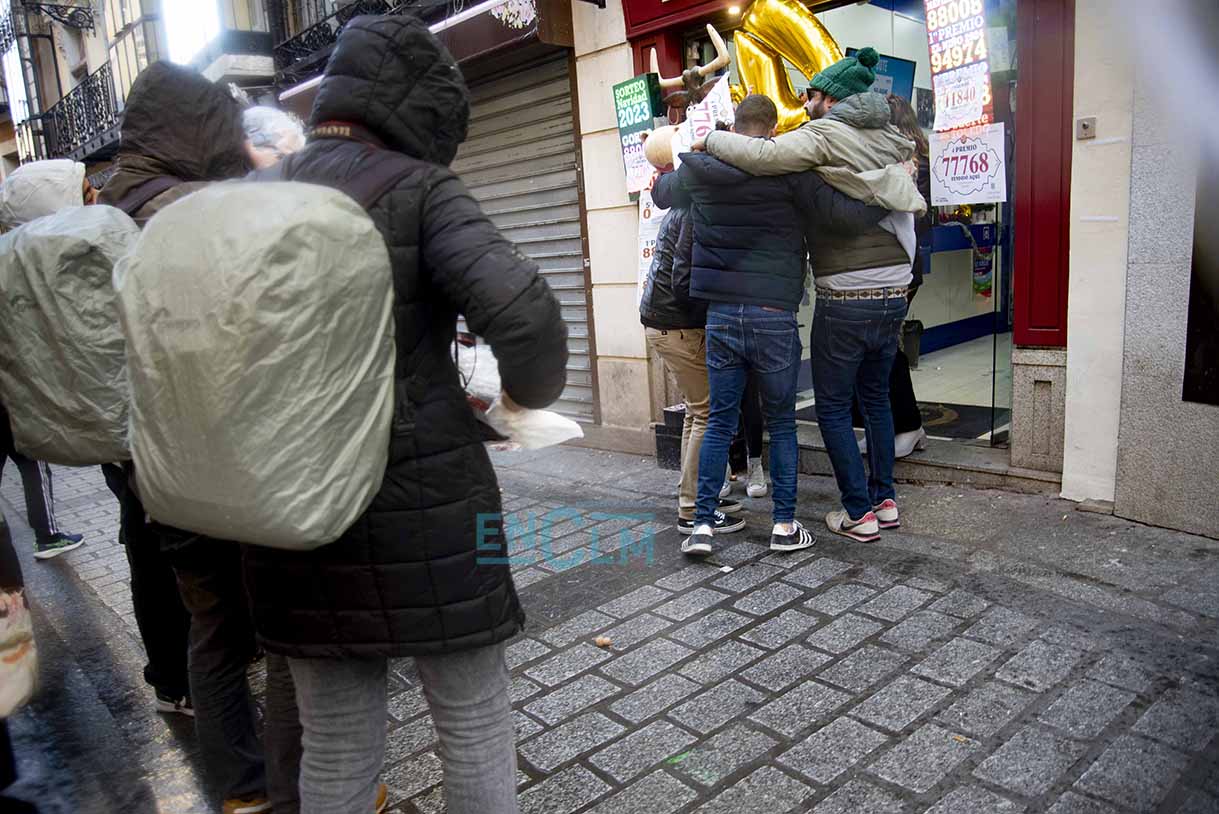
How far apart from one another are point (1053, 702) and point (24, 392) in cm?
312

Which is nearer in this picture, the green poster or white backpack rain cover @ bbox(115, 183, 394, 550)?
white backpack rain cover @ bbox(115, 183, 394, 550)

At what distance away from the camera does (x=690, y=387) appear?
4773 millimetres

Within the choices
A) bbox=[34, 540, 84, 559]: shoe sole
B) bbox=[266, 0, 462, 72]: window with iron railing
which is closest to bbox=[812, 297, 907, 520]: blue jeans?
bbox=[34, 540, 84, 559]: shoe sole

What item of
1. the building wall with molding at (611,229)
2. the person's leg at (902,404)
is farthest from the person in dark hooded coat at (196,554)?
the building wall with molding at (611,229)

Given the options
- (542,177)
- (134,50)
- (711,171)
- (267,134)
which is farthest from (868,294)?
(134,50)

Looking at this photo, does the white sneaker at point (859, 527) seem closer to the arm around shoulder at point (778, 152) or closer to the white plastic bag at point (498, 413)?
the arm around shoulder at point (778, 152)

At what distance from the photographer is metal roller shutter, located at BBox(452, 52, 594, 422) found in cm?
728

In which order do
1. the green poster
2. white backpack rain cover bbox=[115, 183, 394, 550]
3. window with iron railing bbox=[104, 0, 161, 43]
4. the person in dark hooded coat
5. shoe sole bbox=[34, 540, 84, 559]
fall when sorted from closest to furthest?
white backpack rain cover bbox=[115, 183, 394, 550] → the person in dark hooded coat → shoe sole bbox=[34, 540, 84, 559] → the green poster → window with iron railing bbox=[104, 0, 161, 43]

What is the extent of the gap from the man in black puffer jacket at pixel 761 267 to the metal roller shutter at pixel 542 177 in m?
2.98


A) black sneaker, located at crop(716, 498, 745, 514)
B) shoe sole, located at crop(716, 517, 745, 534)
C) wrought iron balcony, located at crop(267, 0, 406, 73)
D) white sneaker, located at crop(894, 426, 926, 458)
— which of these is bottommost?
shoe sole, located at crop(716, 517, 745, 534)

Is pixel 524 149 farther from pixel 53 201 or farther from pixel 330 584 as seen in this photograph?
pixel 330 584

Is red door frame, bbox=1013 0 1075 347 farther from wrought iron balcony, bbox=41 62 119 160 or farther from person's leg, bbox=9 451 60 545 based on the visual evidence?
wrought iron balcony, bbox=41 62 119 160

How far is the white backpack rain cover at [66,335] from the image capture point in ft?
7.80

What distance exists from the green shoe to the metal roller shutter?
142 inches
